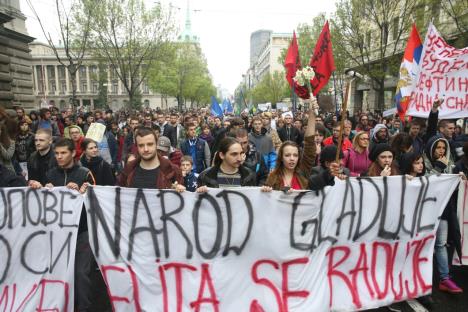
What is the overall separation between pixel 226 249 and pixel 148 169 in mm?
1034

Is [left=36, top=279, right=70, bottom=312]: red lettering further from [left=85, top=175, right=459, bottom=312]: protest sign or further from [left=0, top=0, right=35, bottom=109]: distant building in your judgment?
[left=0, top=0, right=35, bottom=109]: distant building

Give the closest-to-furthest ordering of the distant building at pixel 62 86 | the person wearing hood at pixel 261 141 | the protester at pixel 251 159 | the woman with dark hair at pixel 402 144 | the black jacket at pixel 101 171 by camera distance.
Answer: the black jacket at pixel 101 171, the protester at pixel 251 159, the woman with dark hair at pixel 402 144, the person wearing hood at pixel 261 141, the distant building at pixel 62 86

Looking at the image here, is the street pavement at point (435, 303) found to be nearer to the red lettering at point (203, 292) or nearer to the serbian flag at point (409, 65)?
the red lettering at point (203, 292)

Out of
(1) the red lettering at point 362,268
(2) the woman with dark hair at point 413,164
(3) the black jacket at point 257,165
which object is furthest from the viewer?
(3) the black jacket at point 257,165

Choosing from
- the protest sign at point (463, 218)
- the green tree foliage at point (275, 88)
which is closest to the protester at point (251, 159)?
the protest sign at point (463, 218)

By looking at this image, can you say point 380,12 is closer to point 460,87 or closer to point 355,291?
point 460,87

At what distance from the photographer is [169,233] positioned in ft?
9.91

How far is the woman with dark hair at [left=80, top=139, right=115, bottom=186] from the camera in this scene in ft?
13.3

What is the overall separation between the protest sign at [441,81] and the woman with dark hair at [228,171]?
3353mm

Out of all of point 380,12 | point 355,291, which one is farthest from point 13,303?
point 380,12

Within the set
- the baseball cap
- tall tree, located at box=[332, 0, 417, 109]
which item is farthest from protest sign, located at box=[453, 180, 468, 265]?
tall tree, located at box=[332, 0, 417, 109]

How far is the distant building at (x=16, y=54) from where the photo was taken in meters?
15.6

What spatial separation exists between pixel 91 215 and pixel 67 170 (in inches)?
23.6

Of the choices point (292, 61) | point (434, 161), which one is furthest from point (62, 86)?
point (434, 161)
